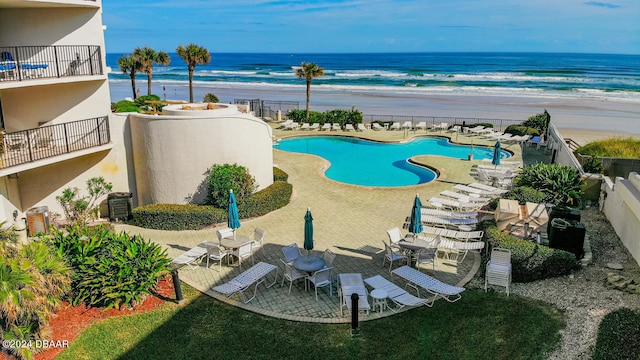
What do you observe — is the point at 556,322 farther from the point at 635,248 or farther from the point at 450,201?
the point at 450,201

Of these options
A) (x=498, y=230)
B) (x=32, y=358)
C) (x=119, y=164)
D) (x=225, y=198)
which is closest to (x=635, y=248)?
(x=498, y=230)

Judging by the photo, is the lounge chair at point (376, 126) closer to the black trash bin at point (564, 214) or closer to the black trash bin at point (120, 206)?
the black trash bin at point (120, 206)

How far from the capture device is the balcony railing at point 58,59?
49.7ft

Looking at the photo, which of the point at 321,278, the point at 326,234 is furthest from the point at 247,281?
the point at 326,234

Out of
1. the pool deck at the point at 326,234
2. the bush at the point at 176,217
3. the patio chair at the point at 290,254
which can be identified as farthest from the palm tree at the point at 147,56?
the patio chair at the point at 290,254

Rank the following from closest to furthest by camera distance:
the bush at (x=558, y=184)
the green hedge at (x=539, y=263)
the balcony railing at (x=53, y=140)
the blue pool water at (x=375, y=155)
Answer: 1. the green hedge at (x=539, y=263)
2. the balcony railing at (x=53, y=140)
3. the bush at (x=558, y=184)
4. the blue pool water at (x=375, y=155)

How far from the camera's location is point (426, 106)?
52.3m

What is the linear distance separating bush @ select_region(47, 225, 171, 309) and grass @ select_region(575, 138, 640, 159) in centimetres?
1936

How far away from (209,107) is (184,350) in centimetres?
1064

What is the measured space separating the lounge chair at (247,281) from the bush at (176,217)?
4439 millimetres

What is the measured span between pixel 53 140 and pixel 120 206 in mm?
3146

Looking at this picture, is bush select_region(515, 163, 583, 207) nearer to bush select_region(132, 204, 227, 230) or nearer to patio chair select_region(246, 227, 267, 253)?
patio chair select_region(246, 227, 267, 253)

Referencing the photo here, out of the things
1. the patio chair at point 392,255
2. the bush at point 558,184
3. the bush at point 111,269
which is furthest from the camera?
the bush at point 558,184

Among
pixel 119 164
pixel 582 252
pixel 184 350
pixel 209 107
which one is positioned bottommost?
pixel 184 350
